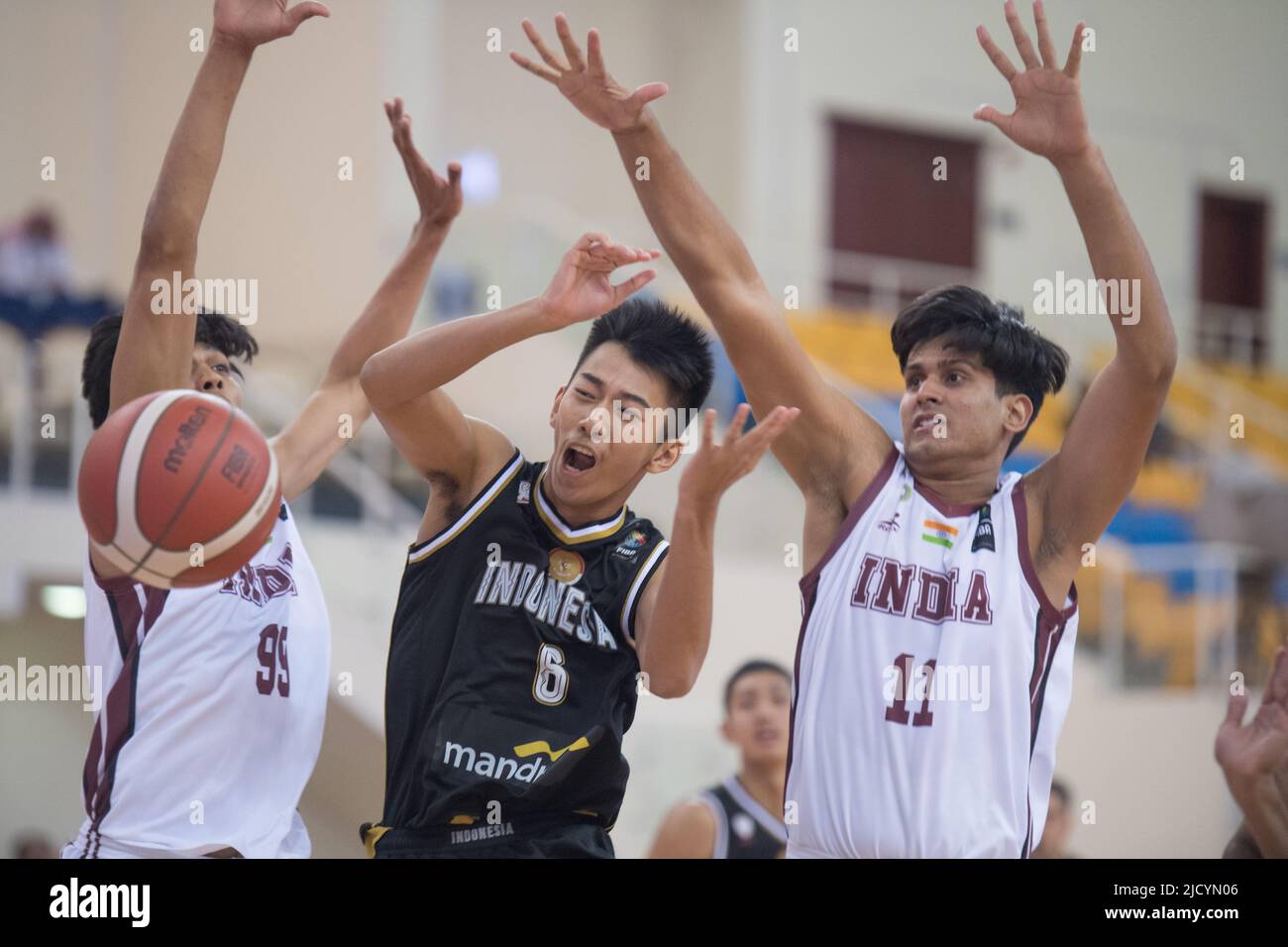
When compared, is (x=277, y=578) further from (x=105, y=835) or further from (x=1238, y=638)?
(x=1238, y=638)


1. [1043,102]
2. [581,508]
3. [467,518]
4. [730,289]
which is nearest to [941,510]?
[730,289]

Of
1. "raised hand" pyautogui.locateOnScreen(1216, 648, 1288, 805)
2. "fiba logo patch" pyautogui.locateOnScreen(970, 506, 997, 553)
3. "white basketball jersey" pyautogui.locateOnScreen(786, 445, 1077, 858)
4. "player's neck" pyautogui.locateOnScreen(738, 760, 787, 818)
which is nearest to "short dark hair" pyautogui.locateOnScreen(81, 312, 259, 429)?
"white basketball jersey" pyautogui.locateOnScreen(786, 445, 1077, 858)


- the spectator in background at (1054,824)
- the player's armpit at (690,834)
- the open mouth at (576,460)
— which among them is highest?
the open mouth at (576,460)

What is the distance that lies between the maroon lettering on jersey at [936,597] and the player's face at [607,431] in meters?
0.74

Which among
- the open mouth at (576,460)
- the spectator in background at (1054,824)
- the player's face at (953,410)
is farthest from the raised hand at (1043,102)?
the spectator in background at (1054,824)

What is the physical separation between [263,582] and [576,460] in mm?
982

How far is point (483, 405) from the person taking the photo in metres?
12.0

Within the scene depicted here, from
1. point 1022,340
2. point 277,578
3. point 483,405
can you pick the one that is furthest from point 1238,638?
point 277,578

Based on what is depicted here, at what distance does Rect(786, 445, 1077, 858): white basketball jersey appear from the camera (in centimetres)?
368

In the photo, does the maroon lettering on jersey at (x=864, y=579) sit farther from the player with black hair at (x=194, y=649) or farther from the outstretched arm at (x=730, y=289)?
the player with black hair at (x=194, y=649)

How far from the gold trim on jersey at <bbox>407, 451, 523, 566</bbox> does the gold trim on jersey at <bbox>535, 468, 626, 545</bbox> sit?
10 cm

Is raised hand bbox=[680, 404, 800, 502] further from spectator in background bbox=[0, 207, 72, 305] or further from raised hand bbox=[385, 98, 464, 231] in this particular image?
spectator in background bbox=[0, 207, 72, 305]

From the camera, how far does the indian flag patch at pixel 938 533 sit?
12.7ft
